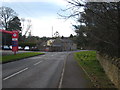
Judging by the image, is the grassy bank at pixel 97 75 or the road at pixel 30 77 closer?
the road at pixel 30 77

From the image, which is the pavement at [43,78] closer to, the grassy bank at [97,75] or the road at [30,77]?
the road at [30,77]

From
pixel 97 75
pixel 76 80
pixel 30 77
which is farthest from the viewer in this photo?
pixel 97 75

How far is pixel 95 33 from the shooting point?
13.2 metres

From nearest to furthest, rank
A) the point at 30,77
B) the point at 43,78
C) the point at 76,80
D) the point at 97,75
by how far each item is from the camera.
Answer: the point at 76,80 < the point at 43,78 < the point at 30,77 < the point at 97,75

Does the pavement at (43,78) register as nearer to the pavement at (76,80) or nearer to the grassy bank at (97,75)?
the pavement at (76,80)

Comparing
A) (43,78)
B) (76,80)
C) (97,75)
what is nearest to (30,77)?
(43,78)

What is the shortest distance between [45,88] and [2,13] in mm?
68843

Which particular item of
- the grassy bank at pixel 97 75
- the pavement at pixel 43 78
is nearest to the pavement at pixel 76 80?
the pavement at pixel 43 78

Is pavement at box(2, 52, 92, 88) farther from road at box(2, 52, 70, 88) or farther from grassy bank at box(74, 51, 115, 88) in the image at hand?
grassy bank at box(74, 51, 115, 88)

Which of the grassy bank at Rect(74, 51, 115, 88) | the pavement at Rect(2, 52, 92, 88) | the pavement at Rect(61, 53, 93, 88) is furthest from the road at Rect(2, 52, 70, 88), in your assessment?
the grassy bank at Rect(74, 51, 115, 88)

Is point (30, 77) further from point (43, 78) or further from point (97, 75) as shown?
point (97, 75)

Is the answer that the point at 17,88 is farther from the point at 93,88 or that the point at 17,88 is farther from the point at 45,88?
the point at 93,88

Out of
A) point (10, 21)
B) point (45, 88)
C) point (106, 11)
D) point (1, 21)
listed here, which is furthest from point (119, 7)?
point (10, 21)

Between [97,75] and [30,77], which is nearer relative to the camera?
[30,77]
